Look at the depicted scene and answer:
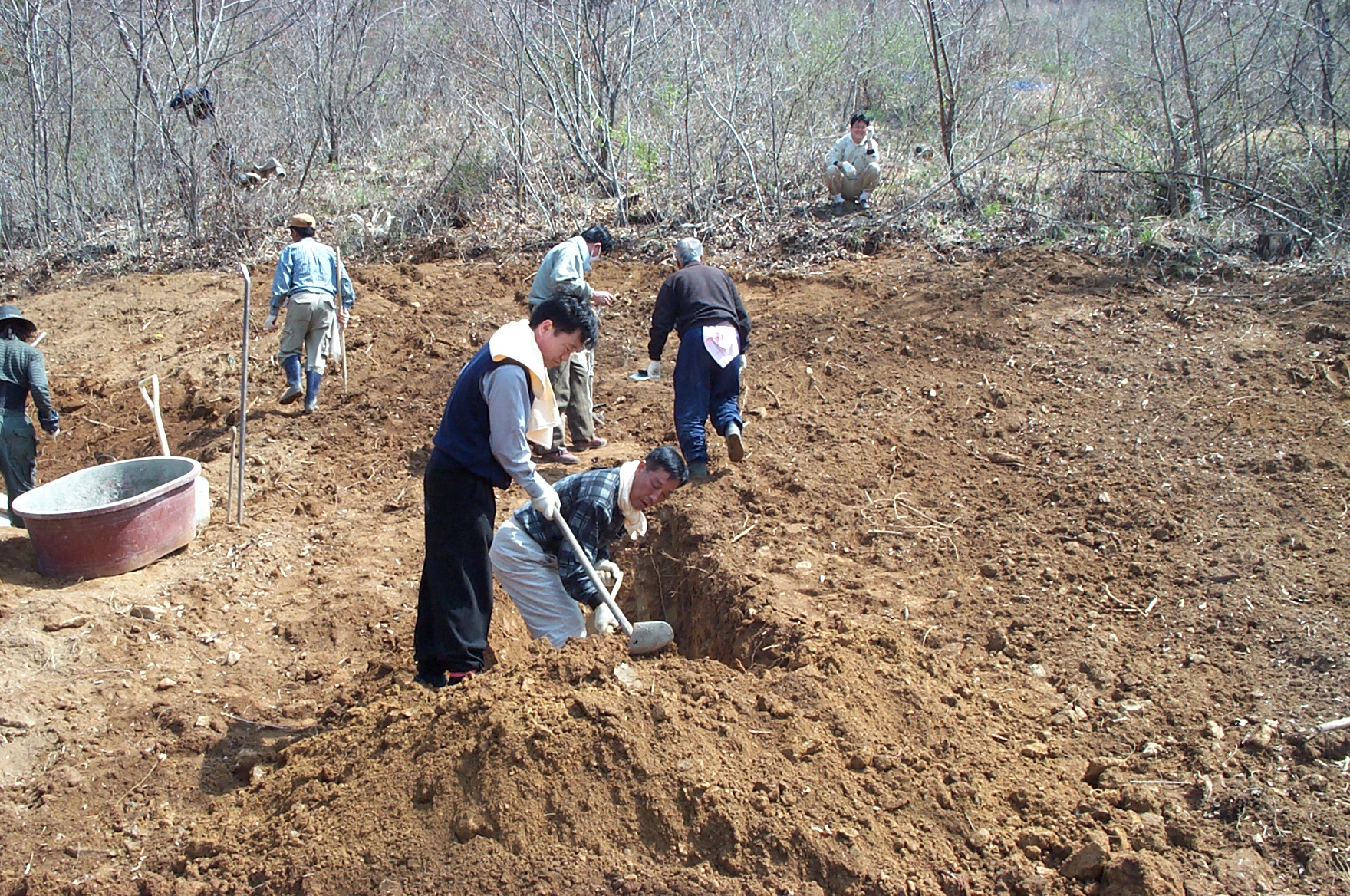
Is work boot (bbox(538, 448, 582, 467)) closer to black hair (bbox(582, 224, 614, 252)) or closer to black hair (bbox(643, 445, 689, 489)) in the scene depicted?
black hair (bbox(582, 224, 614, 252))

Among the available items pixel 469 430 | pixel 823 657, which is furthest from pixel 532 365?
pixel 823 657

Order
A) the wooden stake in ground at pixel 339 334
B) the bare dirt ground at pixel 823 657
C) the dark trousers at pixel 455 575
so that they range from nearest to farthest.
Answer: the bare dirt ground at pixel 823 657, the dark trousers at pixel 455 575, the wooden stake in ground at pixel 339 334

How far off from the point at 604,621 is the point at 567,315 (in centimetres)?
130

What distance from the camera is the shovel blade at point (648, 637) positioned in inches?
153

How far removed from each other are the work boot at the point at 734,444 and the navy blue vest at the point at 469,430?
2723 millimetres

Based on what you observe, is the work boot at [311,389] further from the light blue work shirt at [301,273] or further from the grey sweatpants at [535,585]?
the grey sweatpants at [535,585]

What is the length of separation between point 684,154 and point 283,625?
8.72m

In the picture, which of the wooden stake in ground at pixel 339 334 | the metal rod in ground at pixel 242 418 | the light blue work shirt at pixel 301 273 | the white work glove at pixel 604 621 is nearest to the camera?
the white work glove at pixel 604 621

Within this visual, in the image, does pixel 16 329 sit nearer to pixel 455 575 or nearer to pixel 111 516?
pixel 111 516

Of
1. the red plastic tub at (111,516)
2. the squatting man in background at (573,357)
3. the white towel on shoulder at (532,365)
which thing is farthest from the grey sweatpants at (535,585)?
the squatting man in background at (573,357)

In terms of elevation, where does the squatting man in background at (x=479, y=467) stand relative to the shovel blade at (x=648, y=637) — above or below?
above

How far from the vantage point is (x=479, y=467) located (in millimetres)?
3729

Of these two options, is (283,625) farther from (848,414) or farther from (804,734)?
(848,414)

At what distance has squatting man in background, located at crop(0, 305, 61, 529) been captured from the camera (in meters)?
6.29
